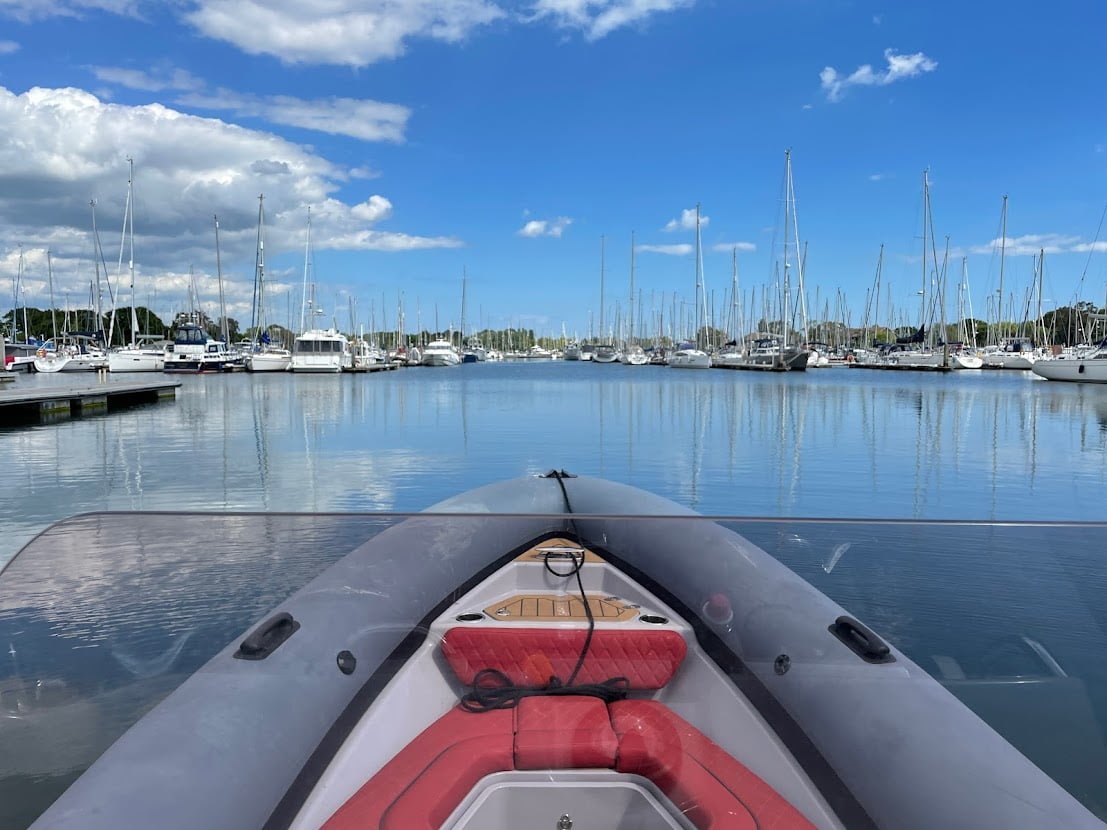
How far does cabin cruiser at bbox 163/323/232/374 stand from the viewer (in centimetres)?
4919

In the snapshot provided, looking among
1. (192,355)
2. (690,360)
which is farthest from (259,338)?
(690,360)

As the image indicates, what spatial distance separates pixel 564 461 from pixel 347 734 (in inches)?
432

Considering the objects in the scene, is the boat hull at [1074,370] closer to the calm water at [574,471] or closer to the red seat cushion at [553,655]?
the calm water at [574,471]

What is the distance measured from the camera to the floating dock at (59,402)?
1820 cm

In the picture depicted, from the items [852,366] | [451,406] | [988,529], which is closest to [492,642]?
[988,529]

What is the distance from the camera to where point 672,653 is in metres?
2.42

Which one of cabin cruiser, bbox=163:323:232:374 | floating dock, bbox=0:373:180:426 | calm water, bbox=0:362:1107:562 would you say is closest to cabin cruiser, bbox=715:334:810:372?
calm water, bbox=0:362:1107:562

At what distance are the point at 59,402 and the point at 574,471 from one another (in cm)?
1572

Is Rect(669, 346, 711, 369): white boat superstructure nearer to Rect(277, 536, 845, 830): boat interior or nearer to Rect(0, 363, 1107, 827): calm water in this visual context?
Rect(0, 363, 1107, 827): calm water

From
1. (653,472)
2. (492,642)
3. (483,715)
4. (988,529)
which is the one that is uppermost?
(988,529)

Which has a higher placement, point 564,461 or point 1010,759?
point 1010,759

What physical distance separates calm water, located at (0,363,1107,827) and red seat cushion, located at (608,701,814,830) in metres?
0.55

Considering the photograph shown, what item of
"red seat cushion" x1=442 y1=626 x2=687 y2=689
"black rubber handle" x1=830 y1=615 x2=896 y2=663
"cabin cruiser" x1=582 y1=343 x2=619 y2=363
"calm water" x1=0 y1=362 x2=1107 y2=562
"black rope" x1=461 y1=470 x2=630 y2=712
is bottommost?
"calm water" x1=0 y1=362 x2=1107 y2=562

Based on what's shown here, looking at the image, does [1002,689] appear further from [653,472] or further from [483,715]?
[653,472]
